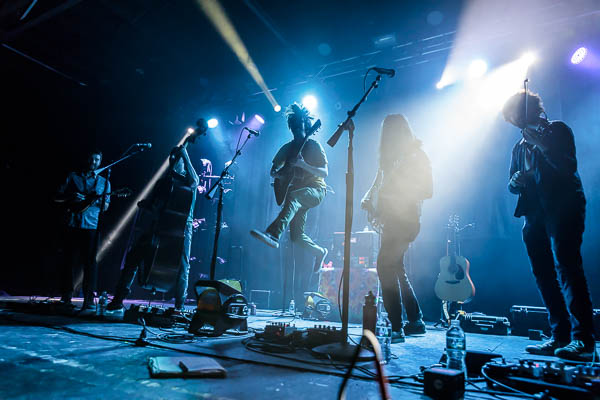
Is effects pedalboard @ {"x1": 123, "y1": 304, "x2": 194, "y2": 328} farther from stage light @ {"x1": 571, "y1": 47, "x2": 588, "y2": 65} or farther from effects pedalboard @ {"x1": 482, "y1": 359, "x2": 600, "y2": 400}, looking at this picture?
stage light @ {"x1": 571, "y1": 47, "x2": 588, "y2": 65}

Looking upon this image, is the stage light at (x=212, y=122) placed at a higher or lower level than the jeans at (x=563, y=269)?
higher

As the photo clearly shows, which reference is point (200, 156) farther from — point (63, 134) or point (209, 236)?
point (63, 134)

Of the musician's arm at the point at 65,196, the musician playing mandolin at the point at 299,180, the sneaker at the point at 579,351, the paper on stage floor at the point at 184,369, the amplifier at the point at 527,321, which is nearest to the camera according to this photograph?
the paper on stage floor at the point at 184,369

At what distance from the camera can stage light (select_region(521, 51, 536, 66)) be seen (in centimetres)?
697

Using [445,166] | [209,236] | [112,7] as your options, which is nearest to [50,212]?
[209,236]

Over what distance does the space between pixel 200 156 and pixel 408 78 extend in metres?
6.56

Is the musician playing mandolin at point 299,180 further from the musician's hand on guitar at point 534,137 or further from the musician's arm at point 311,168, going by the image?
the musician's hand on guitar at point 534,137

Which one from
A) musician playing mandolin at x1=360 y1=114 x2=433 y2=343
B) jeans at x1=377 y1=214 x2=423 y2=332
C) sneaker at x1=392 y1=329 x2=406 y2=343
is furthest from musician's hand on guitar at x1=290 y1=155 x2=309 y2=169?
sneaker at x1=392 y1=329 x2=406 y2=343

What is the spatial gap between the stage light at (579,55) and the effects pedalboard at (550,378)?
730cm

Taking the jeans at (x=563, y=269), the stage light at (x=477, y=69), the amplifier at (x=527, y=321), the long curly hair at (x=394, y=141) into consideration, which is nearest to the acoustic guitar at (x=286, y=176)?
the long curly hair at (x=394, y=141)

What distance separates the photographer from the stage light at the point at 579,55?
6418 mm

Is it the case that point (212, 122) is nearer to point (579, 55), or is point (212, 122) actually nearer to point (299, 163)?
point (299, 163)

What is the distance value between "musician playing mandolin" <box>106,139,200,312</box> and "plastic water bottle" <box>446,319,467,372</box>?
3333mm

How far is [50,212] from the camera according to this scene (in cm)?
783
